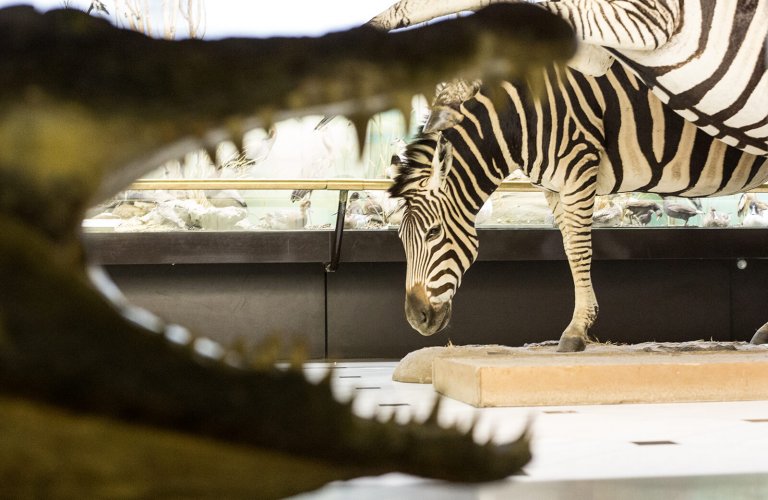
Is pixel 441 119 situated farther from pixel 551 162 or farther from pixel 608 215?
pixel 608 215

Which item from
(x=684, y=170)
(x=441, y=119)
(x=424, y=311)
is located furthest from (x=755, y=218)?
(x=441, y=119)

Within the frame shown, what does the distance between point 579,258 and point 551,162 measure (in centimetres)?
52

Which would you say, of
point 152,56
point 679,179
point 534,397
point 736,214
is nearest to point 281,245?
point 679,179

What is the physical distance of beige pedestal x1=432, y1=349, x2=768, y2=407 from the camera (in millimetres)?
2762

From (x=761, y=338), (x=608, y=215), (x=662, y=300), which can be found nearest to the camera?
(x=761, y=338)

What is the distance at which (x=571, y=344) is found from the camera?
3967 mm

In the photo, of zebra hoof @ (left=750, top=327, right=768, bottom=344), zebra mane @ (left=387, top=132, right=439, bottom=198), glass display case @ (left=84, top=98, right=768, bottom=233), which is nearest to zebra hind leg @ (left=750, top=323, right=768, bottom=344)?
zebra hoof @ (left=750, top=327, right=768, bottom=344)

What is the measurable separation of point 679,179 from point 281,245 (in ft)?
8.09

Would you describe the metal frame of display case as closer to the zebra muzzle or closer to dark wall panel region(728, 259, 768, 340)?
dark wall panel region(728, 259, 768, 340)

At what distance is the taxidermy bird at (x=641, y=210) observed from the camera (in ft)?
18.4

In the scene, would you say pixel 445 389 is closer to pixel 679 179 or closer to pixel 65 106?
pixel 679 179

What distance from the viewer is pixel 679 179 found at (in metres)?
4.20

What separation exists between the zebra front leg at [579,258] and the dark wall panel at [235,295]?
195 centimetres

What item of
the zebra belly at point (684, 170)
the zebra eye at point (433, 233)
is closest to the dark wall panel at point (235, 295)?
the zebra eye at point (433, 233)
